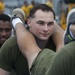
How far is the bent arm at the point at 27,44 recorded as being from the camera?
2.93m

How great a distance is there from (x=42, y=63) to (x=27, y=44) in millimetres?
443

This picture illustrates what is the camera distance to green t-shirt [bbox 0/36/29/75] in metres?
3.38

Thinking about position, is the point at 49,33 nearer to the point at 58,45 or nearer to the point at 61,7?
the point at 58,45

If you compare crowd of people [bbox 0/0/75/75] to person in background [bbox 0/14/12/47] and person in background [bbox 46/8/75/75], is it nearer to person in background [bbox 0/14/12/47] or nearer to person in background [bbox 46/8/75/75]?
person in background [bbox 46/8/75/75]

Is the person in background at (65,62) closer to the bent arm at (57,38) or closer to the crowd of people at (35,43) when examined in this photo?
the crowd of people at (35,43)

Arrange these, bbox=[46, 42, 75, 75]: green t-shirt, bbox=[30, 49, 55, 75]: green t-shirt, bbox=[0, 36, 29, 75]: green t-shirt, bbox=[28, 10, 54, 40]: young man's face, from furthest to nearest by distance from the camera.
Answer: bbox=[0, 36, 29, 75]: green t-shirt < bbox=[28, 10, 54, 40]: young man's face < bbox=[30, 49, 55, 75]: green t-shirt < bbox=[46, 42, 75, 75]: green t-shirt

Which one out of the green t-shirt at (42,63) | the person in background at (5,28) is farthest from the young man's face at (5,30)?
the green t-shirt at (42,63)

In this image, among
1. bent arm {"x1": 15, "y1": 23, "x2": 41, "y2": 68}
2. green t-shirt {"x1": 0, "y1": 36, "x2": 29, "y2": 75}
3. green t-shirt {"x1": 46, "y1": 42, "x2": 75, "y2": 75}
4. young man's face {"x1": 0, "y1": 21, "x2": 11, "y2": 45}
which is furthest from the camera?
young man's face {"x1": 0, "y1": 21, "x2": 11, "y2": 45}

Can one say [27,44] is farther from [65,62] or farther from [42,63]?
[65,62]

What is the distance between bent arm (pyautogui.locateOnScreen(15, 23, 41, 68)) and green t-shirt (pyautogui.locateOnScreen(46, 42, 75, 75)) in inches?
22.6

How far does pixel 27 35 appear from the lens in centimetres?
318

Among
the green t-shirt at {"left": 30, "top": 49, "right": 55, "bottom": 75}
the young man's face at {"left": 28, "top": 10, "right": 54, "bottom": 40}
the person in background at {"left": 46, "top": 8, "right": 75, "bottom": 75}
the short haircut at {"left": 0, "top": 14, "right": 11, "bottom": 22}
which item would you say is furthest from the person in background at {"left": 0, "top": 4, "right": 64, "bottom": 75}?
the short haircut at {"left": 0, "top": 14, "right": 11, "bottom": 22}

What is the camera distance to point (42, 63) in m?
2.68

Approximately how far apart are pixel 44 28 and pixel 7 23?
1399mm
